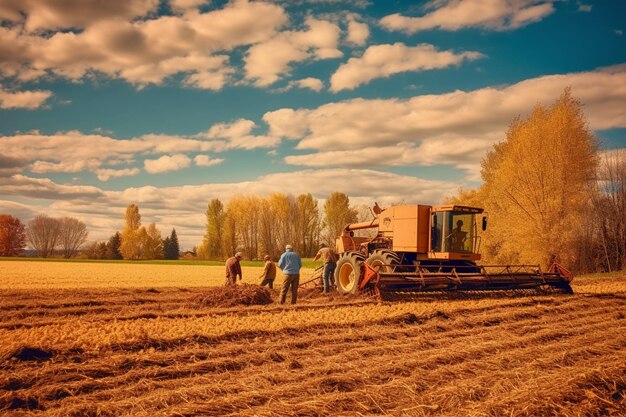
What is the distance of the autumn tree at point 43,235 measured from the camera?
274ft

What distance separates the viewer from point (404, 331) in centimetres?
916

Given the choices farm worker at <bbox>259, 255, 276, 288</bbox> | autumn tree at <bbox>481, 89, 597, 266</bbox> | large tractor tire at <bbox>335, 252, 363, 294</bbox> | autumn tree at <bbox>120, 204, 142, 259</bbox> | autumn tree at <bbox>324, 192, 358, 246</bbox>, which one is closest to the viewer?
large tractor tire at <bbox>335, 252, 363, 294</bbox>

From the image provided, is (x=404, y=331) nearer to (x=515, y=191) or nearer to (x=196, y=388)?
(x=196, y=388)

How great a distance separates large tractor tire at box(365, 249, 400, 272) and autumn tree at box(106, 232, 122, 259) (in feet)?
223

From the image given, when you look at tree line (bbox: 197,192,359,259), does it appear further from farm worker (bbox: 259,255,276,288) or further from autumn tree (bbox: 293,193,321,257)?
farm worker (bbox: 259,255,276,288)

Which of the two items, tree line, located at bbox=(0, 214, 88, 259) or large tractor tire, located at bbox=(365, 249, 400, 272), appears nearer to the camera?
large tractor tire, located at bbox=(365, 249, 400, 272)

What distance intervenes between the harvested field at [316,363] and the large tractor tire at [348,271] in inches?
134

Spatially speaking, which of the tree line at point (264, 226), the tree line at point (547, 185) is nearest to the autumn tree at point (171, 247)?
the tree line at point (264, 226)

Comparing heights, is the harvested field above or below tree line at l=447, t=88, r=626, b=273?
below

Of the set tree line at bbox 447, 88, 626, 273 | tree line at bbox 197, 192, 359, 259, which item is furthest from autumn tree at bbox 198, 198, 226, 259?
tree line at bbox 447, 88, 626, 273

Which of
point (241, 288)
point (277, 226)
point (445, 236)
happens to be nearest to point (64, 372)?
point (241, 288)

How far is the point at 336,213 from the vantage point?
63.2 m

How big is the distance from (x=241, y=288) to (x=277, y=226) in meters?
52.6

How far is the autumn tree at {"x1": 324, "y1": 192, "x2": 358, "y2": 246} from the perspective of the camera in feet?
203
